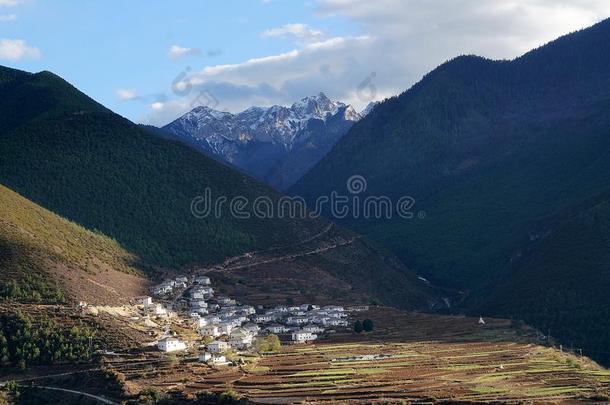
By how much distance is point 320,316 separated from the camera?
381ft

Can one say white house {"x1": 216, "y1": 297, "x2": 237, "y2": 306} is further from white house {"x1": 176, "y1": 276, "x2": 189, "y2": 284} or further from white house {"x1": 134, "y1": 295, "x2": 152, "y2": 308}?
white house {"x1": 134, "y1": 295, "x2": 152, "y2": 308}

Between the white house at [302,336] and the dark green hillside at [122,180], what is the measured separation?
32.7m

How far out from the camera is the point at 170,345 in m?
91.0

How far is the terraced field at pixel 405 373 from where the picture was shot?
76.6 metres

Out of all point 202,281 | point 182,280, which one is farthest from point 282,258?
point 182,280

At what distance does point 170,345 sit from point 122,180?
6486 centimetres

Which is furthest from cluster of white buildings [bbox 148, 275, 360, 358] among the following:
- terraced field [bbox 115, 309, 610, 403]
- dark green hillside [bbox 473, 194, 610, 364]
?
dark green hillside [bbox 473, 194, 610, 364]

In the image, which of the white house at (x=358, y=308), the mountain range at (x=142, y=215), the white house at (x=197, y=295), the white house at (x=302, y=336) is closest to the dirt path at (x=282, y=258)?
the mountain range at (x=142, y=215)

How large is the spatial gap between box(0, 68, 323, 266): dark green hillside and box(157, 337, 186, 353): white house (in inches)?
1555

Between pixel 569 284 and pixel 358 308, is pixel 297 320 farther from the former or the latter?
pixel 569 284

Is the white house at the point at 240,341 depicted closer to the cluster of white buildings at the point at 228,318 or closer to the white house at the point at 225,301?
the cluster of white buildings at the point at 228,318

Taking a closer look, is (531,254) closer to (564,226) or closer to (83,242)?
(564,226)

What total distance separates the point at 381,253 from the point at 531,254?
29885mm

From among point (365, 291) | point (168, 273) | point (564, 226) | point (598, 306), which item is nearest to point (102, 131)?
point (168, 273)
